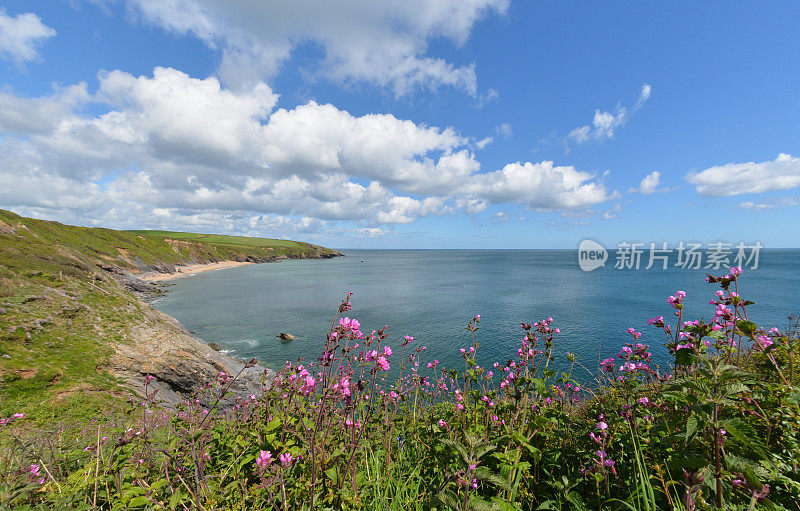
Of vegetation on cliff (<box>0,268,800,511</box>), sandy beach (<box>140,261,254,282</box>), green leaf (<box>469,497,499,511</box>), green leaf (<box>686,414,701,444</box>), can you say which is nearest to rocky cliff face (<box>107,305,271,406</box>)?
vegetation on cliff (<box>0,268,800,511</box>)

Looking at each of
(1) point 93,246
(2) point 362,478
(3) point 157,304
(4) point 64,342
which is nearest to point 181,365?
(4) point 64,342

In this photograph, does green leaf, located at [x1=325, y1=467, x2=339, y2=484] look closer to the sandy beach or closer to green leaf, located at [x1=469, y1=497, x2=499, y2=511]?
green leaf, located at [x1=469, y1=497, x2=499, y2=511]

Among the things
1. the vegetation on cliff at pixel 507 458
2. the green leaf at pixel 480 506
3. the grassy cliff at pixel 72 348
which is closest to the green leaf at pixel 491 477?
the vegetation on cliff at pixel 507 458

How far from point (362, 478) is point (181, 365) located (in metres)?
16.7

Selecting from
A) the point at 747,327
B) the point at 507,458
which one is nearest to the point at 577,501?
the point at 507,458

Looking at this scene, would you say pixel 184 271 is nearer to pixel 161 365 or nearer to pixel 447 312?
pixel 447 312

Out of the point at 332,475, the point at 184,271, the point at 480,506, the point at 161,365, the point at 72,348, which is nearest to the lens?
the point at 480,506

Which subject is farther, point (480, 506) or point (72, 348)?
point (72, 348)

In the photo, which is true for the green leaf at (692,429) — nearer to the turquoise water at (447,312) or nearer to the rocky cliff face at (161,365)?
the rocky cliff face at (161,365)

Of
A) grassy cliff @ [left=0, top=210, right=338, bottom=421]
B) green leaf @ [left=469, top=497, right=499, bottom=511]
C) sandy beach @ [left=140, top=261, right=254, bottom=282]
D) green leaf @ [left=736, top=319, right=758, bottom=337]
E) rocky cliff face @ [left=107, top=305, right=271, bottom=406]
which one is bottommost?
sandy beach @ [left=140, top=261, right=254, bottom=282]

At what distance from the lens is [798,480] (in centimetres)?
222

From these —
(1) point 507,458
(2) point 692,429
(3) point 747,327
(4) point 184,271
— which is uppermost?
(3) point 747,327

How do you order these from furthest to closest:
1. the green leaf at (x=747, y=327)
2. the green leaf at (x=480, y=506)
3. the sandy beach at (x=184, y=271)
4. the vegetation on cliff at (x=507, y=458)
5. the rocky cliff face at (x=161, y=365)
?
the sandy beach at (x=184, y=271), the rocky cliff face at (x=161, y=365), the green leaf at (x=747, y=327), the vegetation on cliff at (x=507, y=458), the green leaf at (x=480, y=506)

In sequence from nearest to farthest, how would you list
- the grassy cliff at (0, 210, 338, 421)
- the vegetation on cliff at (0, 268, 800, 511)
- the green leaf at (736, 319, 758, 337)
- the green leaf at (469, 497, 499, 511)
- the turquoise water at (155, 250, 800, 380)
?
the green leaf at (469, 497, 499, 511) → the vegetation on cliff at (0, 268, 800, 511) → the green leaf at (736, 319, 758, 337) → the grassy cliff at (0, 210, 338, 421) → the turquoise water at (155, 250, 800, 380)
